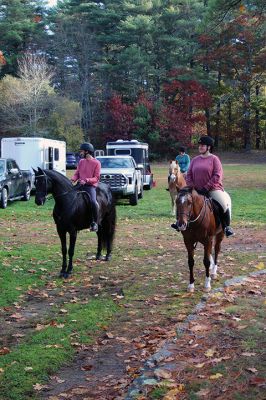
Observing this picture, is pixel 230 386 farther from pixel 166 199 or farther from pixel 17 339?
pixel 166 199

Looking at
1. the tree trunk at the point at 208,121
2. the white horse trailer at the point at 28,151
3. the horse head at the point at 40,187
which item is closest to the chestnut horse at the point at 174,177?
the horse head at the point at 40,187

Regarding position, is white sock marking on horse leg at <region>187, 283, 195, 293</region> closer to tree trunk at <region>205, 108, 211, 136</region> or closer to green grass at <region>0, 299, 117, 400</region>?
green grass at <region>0, 299, 117, 400</region>

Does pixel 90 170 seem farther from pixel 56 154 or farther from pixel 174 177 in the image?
pixel 56 154

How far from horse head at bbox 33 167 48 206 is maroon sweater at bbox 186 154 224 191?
2433 mm

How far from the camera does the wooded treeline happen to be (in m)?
51.2

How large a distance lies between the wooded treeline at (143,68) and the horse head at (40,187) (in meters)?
40.4

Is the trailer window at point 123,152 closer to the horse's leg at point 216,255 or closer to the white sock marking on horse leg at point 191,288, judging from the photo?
the horse's leg at point 216,255

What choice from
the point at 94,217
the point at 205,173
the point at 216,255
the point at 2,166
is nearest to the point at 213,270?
the point at 216,255

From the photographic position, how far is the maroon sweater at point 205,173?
26.1 feet

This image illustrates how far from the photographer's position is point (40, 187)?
8.77 metres

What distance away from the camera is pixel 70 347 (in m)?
5.63

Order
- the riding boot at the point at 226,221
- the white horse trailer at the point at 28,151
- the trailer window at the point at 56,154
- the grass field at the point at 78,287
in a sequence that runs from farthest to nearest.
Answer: the trailer window at the point at 56,154 → the white horse trailer at the point at 28,151 → the riding boot at the point at 226,221 → the grass field at the point at 78,287

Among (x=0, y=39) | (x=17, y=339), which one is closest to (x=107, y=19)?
(x=0, y=39)

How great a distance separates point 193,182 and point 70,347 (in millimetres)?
3518
